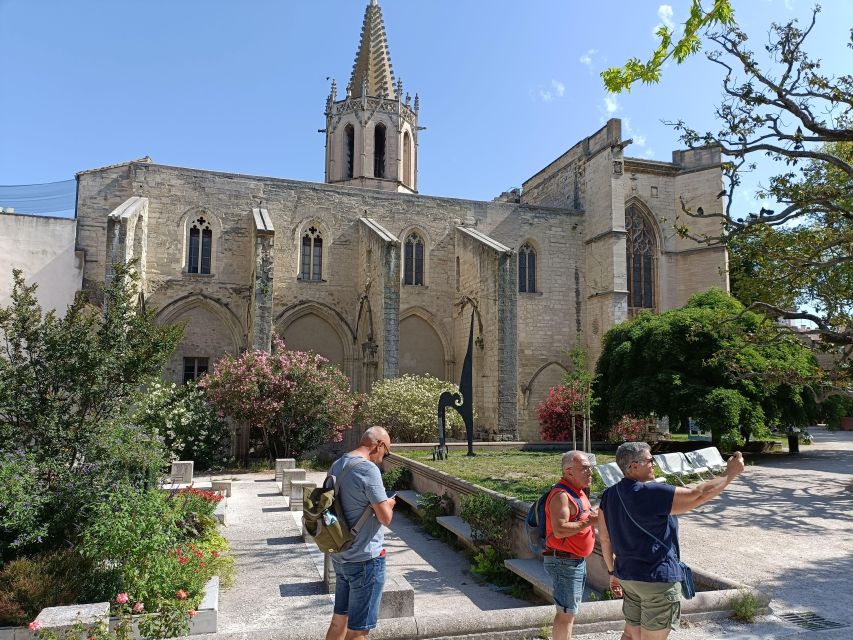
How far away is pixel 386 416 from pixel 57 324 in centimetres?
1068

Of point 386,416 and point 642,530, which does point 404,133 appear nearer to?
point 386,416

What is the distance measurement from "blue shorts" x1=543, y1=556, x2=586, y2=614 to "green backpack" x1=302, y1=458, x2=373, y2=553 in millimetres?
1258

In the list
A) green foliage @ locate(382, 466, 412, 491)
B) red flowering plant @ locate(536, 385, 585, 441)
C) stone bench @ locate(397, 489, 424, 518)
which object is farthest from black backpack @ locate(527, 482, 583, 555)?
red flowering plant @ locate(536, 385, 585, 441)

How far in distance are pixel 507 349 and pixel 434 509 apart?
10.8 metres

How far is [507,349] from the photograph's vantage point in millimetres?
19703

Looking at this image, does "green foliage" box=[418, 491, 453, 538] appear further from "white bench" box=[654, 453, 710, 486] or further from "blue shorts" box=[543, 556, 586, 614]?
"blue shorts" box=[543, 556, 586, 614]

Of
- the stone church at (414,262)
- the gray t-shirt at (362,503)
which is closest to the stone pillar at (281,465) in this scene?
the stone church at (414,262)

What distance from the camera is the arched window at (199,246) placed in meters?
20.4

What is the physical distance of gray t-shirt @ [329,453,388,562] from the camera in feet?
12.3

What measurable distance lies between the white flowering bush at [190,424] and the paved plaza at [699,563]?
4994mm

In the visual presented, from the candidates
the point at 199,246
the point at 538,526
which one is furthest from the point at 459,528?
the point at 199,246

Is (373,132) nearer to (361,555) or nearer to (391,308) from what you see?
(391,308)

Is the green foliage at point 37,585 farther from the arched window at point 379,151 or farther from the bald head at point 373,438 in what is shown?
the arched window at point 379,151

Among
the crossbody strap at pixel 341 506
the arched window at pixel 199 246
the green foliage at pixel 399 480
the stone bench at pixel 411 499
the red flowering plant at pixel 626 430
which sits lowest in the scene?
the stone bench at pixel 411 499
